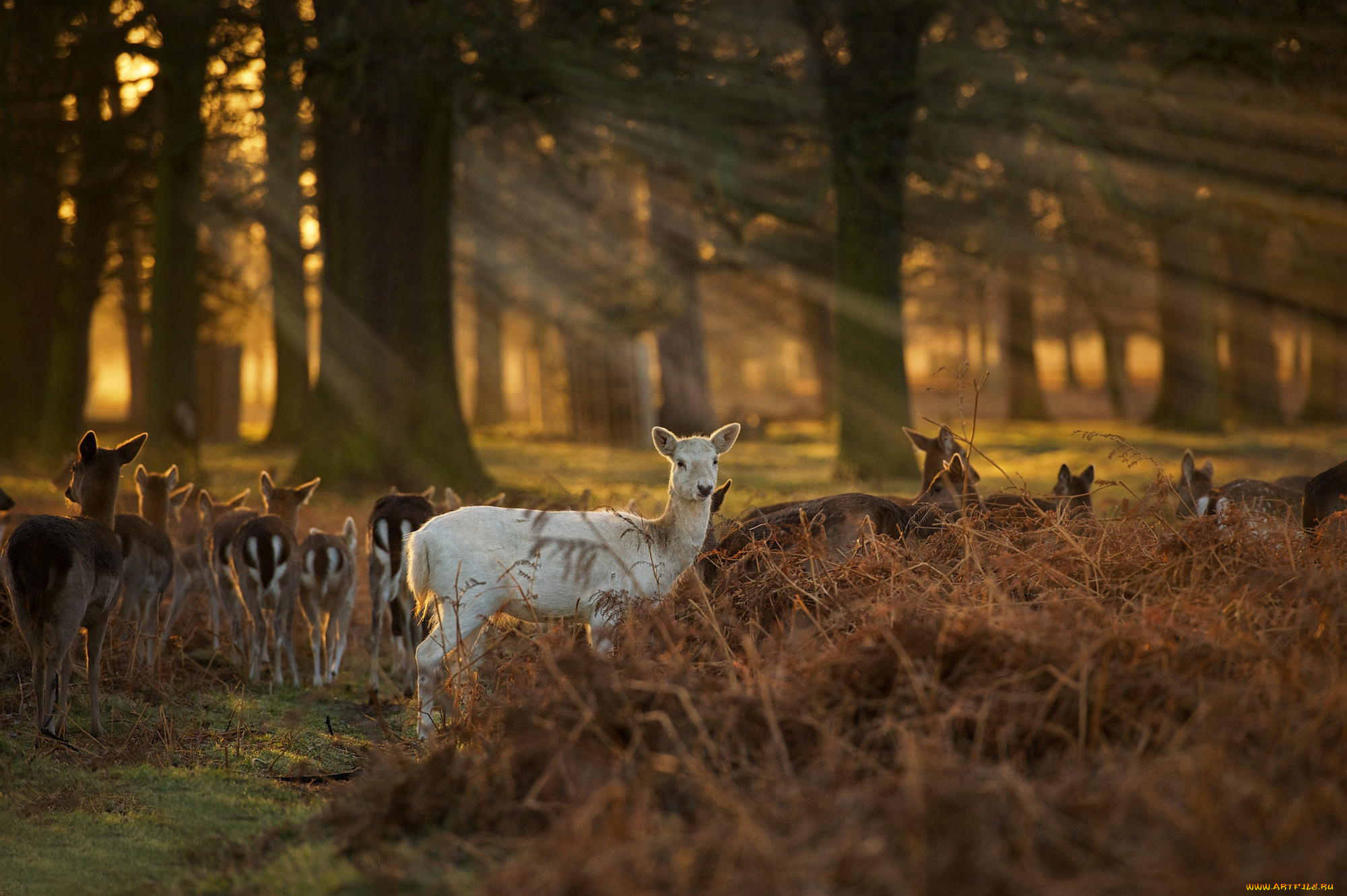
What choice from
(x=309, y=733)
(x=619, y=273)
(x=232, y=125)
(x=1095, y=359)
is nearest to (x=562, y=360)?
(x=619, y=273)

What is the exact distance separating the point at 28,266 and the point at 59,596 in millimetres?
17357

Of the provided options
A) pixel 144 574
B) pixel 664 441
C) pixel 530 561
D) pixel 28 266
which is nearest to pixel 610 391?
pixel 28 266

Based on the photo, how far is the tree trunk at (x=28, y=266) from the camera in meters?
20.6

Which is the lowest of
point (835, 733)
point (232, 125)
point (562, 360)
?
point (835, 733)

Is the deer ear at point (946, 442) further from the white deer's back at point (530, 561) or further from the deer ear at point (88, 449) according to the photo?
the deer ear at point (88, 449)

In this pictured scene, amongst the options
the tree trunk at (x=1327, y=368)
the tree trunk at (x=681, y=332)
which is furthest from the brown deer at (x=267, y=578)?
the tree trunk at (x=1327, y=368)

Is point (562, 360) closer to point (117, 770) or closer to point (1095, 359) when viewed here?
point (117, 770)

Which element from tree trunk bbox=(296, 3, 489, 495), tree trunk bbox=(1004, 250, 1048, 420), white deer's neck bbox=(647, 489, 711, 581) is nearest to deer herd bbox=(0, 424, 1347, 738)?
white deer's neck bbox=(647, 489, 711, 581)

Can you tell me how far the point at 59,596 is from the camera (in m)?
6.99

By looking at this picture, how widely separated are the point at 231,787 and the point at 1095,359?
9524cm

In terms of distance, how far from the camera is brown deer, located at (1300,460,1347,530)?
311 inches

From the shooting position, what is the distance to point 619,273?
3014cm

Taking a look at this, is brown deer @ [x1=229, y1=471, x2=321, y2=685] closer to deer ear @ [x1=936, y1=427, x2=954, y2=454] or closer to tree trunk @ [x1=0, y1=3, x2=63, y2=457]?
deer ear @ [x1=936, y1=427, x2=954, y2=454]

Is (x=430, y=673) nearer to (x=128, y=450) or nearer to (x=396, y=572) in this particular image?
(x=396, y=572)
